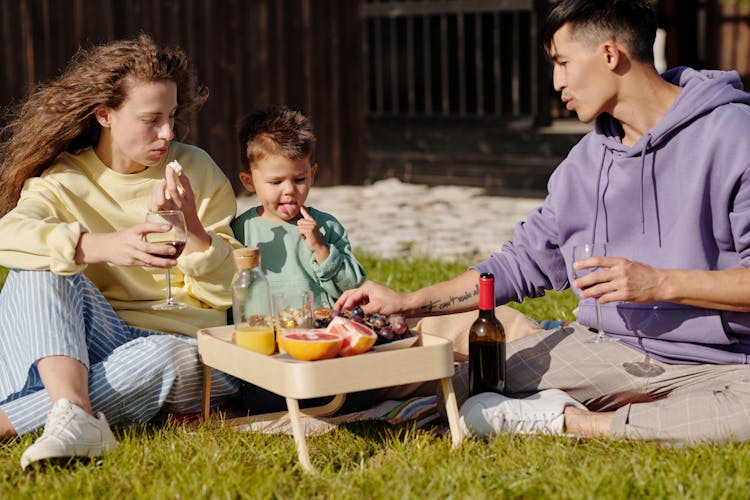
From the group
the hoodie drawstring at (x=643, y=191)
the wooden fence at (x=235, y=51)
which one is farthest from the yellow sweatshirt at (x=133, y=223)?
the wooden fence at (x=235, y=51)

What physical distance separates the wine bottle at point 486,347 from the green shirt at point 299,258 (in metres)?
0.77

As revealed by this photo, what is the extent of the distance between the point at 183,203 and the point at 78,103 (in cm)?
66

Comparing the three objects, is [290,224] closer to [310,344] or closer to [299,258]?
[299,258]

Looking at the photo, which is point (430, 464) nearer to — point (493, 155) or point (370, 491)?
point (370, 491)

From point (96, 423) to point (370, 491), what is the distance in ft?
3.27

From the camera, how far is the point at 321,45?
12289 millimetres

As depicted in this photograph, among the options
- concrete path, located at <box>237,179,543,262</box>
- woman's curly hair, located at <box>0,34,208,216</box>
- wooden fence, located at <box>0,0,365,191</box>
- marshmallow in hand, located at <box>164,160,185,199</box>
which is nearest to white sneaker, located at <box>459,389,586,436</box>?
marshmallow in hand, located at <box>164,160,185,199</box>

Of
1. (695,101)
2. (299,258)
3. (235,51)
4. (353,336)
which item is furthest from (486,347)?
(235,51)

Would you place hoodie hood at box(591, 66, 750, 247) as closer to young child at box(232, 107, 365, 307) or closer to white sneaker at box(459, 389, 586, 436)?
white sneaker at box(459, 389, 586, 436)

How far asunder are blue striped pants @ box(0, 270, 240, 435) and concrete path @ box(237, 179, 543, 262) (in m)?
3.98

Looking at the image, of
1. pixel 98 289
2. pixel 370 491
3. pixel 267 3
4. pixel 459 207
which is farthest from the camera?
pixel 267 3

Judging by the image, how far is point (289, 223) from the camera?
4812 millimetres

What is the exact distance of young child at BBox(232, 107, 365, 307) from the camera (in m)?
4.66

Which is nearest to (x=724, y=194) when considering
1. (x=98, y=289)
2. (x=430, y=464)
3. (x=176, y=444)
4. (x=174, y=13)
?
(x=430, y=464)
